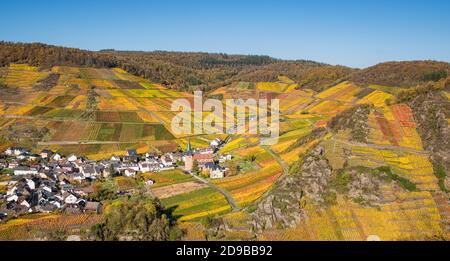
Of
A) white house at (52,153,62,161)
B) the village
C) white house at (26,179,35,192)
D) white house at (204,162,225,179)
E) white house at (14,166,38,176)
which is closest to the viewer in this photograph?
the village

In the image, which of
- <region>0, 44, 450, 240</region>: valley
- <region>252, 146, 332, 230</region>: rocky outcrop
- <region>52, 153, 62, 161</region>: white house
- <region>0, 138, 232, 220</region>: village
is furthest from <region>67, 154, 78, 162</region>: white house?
<region>252, 146, 332, 230</region>: rocky outcrop

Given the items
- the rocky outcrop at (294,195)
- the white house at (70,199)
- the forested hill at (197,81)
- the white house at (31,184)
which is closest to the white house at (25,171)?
the white house at (31,184)

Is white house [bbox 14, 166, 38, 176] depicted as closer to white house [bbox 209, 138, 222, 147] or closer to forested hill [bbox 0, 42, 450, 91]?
white house [bbox 209, 138, 222, 147]

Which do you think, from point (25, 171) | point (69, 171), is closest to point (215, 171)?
point (69, 171)

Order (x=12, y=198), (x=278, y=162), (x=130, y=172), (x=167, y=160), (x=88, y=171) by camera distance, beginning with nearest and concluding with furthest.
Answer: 1. (x=12, y=198)
2. (x=278, y=162)
3. (x=88, y=171)
4. (x=130, y=172)
5. (x=167, y=160)

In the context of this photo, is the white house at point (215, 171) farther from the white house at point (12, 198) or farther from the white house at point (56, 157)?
the white house at point (56, 157)

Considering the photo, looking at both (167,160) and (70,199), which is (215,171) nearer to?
(167,160)

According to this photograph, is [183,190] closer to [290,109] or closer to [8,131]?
[8,131]

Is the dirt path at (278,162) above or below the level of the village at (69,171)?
above
